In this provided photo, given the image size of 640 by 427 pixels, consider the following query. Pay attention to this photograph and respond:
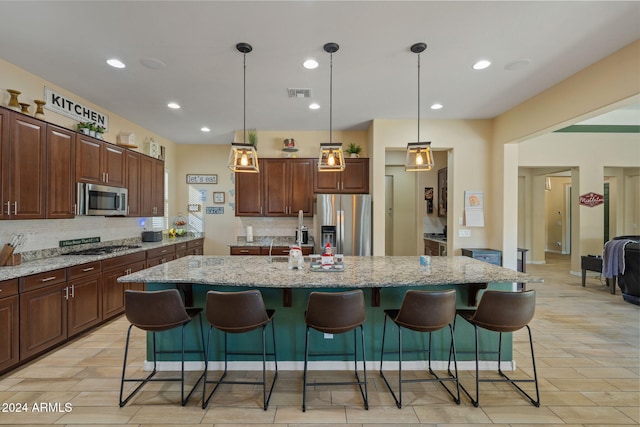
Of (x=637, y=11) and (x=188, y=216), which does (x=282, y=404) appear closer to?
(x=637, y=11)

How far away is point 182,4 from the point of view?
2164 millimetres

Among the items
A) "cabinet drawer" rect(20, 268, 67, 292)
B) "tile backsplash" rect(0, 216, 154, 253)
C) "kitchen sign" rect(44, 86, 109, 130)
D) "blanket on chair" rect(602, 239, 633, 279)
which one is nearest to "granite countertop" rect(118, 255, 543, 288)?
"cabinet drawer" rect(20, 268, 67, 292)

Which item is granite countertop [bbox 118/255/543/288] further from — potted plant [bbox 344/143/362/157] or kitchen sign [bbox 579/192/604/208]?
kitchen sign [bbox 579/192/604/208]

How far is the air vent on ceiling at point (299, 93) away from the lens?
366 cm

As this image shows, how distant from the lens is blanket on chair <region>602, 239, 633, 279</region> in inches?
182

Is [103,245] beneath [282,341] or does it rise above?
above


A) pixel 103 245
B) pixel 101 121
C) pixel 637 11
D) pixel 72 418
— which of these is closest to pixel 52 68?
pixel 101 121

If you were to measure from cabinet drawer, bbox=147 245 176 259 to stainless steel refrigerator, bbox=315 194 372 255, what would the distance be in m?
2.64

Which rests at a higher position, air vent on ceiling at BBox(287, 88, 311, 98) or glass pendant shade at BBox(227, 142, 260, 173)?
air vent on ceiling at BBox(287, 88, 311, 98)

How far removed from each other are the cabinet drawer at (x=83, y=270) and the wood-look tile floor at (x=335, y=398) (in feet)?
2.41

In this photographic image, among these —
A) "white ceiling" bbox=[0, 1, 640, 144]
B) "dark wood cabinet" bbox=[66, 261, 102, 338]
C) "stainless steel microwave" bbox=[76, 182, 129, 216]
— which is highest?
"white ceiling" bbox=[0, 1, 640, 144]

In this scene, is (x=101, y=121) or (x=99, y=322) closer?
(x=99, y=322)

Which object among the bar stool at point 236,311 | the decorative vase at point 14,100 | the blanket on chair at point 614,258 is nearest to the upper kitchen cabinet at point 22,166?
the decorative vase at point 14,100

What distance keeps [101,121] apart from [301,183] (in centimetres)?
312
